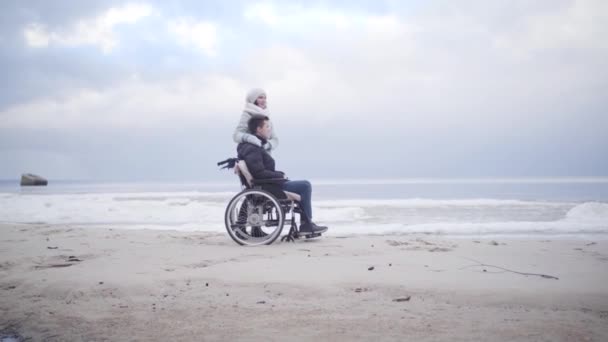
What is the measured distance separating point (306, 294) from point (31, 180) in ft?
142

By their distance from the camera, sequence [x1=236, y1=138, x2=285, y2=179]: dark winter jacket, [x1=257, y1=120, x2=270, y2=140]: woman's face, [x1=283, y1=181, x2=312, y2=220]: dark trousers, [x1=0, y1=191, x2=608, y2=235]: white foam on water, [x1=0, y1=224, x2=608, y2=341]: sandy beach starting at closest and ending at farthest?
1. [x1=0, y1=224, x2=608, y2=341]: sandy beach
2. [x1=236, y1=138, x2=285, y2=179]: dark winter jacket
3. [x1=257, y1=120, x2=270, y2=140]: woman's face
4. [x1=283, y1=181, x2=312, y2=220]: dark trousers
5. [x1=0, y1=191, x2=608, y2=235]: white foam on water

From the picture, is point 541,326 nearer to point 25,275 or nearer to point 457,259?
point 457,259

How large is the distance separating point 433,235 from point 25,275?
484 centimetres

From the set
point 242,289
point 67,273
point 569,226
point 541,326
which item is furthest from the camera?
point 569,226

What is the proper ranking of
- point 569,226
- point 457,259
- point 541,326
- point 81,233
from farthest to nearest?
point 569,226 → point 81,233 → point 457,259 → point 541,326

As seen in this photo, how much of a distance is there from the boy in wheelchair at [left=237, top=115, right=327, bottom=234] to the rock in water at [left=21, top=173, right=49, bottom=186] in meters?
41.0

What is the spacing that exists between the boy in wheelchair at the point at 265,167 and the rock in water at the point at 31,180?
4100 centimetres

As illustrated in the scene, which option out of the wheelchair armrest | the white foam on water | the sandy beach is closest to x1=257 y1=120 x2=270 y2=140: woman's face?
the wheelchair armrest

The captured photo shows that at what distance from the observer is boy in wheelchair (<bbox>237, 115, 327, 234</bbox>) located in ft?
15.1

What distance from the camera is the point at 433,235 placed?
6070mm

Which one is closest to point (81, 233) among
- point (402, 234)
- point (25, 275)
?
point (25, 275)

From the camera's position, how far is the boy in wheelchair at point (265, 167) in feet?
15.1

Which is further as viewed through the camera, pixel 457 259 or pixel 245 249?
pixel 245 249

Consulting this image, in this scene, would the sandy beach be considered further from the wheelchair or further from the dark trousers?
the dark trousers
